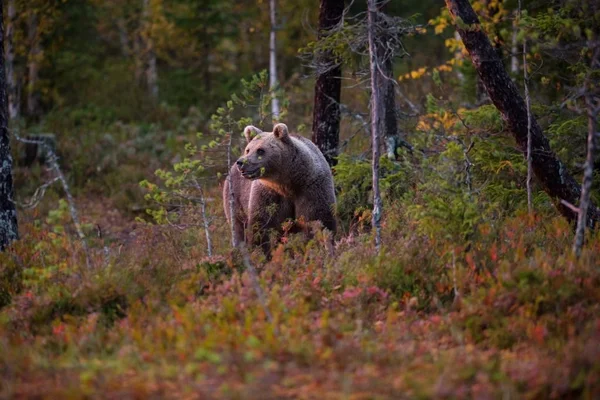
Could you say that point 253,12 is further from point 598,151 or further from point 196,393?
point 196,393

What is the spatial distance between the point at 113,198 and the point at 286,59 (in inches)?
495

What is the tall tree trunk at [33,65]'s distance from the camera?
67.1ft

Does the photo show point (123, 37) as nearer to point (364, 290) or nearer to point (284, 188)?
point (284, 188)

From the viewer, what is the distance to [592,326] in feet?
18.3

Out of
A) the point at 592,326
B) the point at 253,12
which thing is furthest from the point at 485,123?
the point at 253,12

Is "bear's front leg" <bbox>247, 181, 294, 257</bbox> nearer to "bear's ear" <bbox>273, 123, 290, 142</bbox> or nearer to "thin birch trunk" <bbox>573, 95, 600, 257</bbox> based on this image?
"bear's ear" <bbox>273, 123, 290, 142</bbox>

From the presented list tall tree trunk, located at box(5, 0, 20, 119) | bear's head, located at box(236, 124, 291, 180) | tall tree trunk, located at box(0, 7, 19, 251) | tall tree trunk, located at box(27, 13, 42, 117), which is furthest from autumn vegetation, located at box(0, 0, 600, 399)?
tall tree trunk, located at box(27, 13, 42, 117)

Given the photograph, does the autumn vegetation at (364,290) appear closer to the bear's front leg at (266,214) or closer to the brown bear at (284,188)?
the brown bear at (284,188)

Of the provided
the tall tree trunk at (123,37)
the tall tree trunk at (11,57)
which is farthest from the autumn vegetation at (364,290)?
the tall tree trunk at (123,37)

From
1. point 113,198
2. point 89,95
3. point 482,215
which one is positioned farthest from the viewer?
point 89,95

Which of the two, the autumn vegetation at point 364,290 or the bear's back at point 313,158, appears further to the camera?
the bear's back at point 313,158

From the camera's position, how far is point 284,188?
9461mm

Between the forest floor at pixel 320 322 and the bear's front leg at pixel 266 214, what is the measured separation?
123cm

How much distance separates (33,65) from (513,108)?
1666 cm
